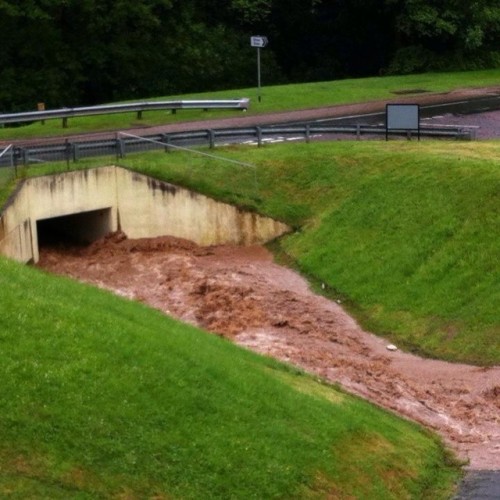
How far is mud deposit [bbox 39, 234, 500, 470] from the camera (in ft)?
79.6

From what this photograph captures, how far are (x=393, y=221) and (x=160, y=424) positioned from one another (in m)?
19.1

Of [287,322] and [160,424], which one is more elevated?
Answer: [160,424]

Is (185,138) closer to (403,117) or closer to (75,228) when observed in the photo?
(75,228)

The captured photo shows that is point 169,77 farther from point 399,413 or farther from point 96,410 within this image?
point 96,410

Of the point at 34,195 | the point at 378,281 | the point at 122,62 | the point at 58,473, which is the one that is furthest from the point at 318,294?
the point at 122,62

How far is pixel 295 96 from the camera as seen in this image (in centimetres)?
5347

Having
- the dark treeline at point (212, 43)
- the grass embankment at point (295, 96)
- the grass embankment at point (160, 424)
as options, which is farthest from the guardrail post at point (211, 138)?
the grass embankment at point (160, 424)

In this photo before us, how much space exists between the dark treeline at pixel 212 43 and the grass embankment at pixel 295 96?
8.90 feet

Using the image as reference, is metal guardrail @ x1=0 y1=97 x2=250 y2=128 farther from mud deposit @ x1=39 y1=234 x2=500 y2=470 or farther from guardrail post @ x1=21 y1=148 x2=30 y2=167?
mud deposit @ x1=39 y1=234 x2=500 y2=470

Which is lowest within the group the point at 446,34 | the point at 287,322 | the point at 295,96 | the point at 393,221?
the point at 287,322

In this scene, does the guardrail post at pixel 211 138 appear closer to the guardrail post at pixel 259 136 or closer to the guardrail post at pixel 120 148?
the guardrail post at pixel 259 136

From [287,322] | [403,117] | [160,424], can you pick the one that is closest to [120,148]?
[403,117]

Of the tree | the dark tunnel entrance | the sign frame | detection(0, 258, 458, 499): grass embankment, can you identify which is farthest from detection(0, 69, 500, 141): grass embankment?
detection(0, 258, 458, 499): grass embankment

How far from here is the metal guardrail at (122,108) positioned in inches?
1762
